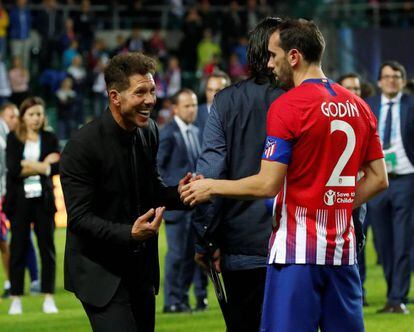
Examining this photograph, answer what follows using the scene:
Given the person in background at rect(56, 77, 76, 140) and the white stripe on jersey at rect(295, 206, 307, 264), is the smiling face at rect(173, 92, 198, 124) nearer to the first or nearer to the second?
the white stripe on jersey at rect(295, 206, 307, 264)

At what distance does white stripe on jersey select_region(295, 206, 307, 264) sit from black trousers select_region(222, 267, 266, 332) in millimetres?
967

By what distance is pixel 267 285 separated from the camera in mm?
6398

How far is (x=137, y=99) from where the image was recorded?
6734 millimetres

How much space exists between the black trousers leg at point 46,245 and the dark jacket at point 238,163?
6068 mm

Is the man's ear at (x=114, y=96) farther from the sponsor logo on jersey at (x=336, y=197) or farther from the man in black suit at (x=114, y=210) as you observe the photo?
the sponsor logo on jersey at (x=336, y=197)

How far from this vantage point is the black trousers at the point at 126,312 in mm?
6641

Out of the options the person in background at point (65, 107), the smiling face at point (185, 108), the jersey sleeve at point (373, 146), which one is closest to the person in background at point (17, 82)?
the person in background at point (65, 107)

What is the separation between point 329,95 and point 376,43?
87.7 feet

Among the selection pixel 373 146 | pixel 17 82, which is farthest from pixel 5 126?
pixel 17 82

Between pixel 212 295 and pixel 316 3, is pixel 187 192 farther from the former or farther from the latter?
pixel 316 3

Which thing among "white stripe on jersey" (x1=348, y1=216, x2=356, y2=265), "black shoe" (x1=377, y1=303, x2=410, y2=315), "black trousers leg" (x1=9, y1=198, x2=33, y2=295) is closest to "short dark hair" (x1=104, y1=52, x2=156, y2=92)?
"white stripe on jersey" (x1=348, y1=216, x2=356, y2=265)

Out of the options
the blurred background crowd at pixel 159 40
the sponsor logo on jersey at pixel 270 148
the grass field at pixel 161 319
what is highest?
the blurred background crowd at pixel 159 40

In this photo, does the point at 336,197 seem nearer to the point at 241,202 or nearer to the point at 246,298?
the point at 241,202

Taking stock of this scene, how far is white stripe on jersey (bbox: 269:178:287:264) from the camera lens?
6355 mm
